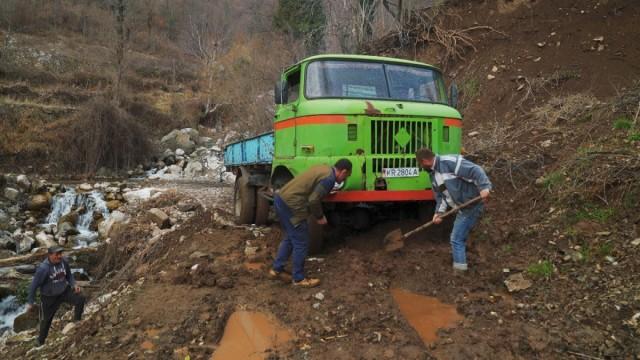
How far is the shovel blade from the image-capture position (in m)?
5.93

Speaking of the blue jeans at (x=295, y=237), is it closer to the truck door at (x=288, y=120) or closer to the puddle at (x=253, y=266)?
the puddle at (x=253, y=266)

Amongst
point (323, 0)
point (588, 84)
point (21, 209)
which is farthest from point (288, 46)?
point (588, 84)

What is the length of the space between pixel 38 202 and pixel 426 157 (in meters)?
12.0

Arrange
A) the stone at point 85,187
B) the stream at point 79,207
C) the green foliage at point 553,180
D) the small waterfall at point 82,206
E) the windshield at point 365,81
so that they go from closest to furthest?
1. the windshield at point 365,81
2. the green foliage at point 553,180
3. the stream at point 79,207
4. the small waterfall at point 82,206
5. the stone at point 85,187

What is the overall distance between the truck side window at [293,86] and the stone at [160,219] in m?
4.85

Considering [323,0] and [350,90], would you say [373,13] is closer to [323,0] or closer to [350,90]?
[323,0]

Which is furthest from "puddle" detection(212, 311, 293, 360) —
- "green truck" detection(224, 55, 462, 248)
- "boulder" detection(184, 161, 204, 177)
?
"boulder" detection(184, 161, 204, 177)

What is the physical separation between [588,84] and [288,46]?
57.2 ft

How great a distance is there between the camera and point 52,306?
254 inches

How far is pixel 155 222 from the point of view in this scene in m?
10.1

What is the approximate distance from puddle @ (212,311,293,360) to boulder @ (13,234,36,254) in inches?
326

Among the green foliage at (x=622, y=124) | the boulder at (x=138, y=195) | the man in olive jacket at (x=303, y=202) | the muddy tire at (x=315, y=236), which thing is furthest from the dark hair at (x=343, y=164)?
the boulder at (x=138, y=195)

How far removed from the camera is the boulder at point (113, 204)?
13.1 metres

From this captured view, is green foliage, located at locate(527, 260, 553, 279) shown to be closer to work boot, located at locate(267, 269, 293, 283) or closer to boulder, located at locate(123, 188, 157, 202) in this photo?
work boot, located at locate(267, 269, 293, 283)
